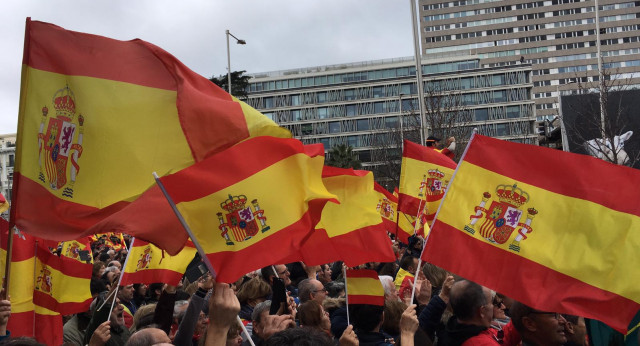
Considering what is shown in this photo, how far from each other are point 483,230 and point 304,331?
7.21 ft

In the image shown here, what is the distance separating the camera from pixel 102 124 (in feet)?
15.2

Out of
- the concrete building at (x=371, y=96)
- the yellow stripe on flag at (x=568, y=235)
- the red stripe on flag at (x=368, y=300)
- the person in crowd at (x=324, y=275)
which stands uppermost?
the concrete building at (x=371, y=96)

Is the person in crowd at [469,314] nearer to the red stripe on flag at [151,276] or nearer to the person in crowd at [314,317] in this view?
the person in crowd at [314,317]

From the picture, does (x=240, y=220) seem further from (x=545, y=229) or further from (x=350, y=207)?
(x=350, y=207)

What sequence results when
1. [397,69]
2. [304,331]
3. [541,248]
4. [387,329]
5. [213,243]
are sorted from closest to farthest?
[304,331], [213,243], [541,248], [387,329], [397,69]

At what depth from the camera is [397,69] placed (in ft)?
342

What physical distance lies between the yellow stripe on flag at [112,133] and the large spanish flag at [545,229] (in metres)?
1.90

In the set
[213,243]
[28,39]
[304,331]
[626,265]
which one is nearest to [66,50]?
[28,39]

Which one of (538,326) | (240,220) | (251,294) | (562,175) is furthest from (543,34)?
(240,220)

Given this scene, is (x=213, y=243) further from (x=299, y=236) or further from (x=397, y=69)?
(x=397, y=69)

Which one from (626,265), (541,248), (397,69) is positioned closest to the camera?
(626,265)

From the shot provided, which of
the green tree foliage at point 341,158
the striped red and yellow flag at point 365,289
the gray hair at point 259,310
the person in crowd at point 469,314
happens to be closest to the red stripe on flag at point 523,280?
the person in crowd at point 469,314

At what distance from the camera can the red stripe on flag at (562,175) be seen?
4492 mm

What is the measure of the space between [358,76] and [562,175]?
102614 mm
